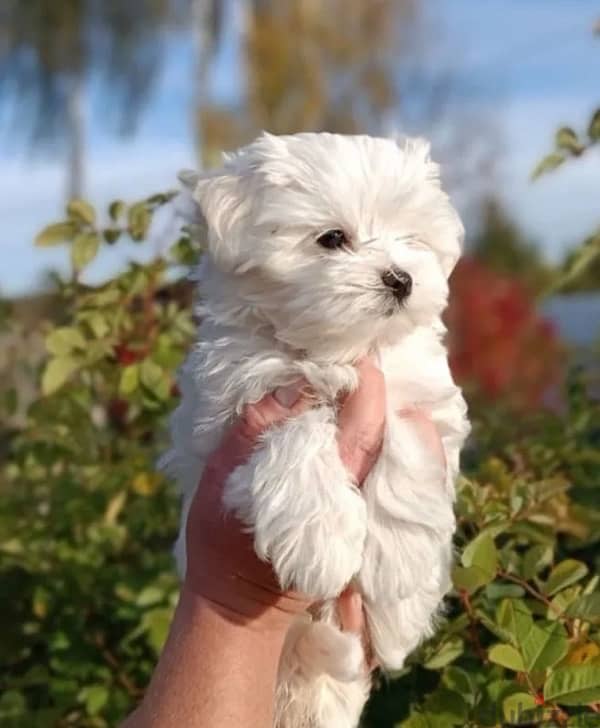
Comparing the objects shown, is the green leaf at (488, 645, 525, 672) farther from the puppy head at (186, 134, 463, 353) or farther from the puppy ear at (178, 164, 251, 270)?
the puppy ear at (178, 164, 251, 270)

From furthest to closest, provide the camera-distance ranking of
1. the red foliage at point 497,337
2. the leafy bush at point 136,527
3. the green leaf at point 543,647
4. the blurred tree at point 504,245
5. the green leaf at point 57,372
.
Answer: the blurred tree at point 504,245 < the red foliage at point 497,337 < the green leaf at point 57,372 < the leafy bush at point 136,527 < the green leaf at point 543,647

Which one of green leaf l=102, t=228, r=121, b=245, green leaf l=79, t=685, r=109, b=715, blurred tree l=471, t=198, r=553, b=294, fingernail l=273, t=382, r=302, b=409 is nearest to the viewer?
fingernail l=273, t=382, r=302, b=409

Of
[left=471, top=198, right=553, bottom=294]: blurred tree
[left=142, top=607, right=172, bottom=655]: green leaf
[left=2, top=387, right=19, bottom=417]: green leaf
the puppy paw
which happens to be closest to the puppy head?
the puppy paw

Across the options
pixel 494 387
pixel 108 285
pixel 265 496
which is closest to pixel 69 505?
pixel 108 285

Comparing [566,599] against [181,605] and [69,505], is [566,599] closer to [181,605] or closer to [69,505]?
[181,605]

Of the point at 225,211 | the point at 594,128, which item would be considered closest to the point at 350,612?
the point at 225,211

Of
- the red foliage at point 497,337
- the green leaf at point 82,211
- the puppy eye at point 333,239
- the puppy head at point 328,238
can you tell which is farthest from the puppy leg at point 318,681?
the red foliage at point 497,337

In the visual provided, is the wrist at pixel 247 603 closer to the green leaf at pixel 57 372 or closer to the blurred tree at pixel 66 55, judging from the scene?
the green leaf at pixel 57 372

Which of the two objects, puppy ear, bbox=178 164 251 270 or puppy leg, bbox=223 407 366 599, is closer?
puppy leg, bbox=223 407 366 599
